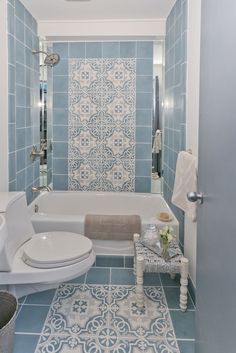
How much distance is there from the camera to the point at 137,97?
3605 mm

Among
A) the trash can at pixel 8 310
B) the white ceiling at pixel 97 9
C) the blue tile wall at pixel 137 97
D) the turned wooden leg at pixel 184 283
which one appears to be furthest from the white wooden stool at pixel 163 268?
the white ceiling at pixel 97 9

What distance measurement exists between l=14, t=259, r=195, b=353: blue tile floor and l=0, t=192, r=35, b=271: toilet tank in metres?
0.40

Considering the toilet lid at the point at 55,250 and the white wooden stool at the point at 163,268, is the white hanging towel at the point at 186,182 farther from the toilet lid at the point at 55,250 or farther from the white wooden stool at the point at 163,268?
the toilet lid at the point at 55,250

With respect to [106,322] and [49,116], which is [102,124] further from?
[106,322]

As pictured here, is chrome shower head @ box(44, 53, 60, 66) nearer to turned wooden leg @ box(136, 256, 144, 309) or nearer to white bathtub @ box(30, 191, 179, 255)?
white bathtub @ box(30, 191, 179, 255)

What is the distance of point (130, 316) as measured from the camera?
2.07 metres

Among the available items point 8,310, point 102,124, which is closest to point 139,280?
point 8,310

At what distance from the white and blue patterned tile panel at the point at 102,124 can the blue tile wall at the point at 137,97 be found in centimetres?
6

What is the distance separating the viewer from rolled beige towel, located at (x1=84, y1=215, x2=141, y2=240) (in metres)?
2.80

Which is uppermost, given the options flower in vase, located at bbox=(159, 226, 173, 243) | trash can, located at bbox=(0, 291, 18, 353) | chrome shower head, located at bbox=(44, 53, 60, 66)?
chrome shower head, located at bbox=(44, 53, 60, 66)

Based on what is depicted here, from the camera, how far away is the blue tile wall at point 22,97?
2.67 metres

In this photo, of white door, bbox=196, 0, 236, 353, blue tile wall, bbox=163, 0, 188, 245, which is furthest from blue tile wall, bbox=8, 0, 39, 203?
white door, bbox=196, 0, 236, 353

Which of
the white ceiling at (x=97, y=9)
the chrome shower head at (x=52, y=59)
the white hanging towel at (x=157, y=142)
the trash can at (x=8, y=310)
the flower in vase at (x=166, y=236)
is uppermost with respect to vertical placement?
the white ceiling at (x=97, y=9)

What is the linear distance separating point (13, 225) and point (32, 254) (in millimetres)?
252
